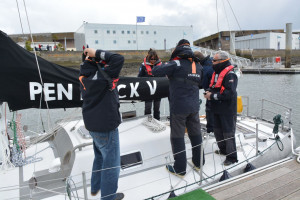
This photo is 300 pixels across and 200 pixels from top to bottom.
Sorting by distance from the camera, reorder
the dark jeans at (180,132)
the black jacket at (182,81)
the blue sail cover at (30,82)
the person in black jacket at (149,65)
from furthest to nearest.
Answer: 1. the person in black jacket at (149,65)
2. the dark jeans at (180,132)
3. the black jacket at (182,81)
4. the blue sail cover at (30,82)

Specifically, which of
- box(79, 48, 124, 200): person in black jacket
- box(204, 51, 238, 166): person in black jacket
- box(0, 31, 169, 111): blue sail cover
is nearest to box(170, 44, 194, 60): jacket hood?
box(204, 51, 238, 166): person in black jacket

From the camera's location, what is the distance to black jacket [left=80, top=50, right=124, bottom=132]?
2.12 meters

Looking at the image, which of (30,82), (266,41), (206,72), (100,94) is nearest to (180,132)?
(100,94)

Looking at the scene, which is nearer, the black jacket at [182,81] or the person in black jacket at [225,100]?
the black jacket at [182,81]

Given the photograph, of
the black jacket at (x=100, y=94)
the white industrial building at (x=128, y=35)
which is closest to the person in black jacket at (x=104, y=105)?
the black jacket at (x=100, y=94)

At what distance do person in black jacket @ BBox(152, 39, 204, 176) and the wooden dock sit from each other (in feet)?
1.97

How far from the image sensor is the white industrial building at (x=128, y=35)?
36.2 m

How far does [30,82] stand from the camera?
2717mm

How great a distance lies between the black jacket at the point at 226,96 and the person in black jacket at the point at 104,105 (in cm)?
162

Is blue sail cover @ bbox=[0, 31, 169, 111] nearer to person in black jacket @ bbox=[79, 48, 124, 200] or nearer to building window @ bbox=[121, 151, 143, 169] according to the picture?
person in black jacket @ bbox=[79, 48, 124, 200]

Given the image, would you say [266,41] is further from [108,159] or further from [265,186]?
[108,159]

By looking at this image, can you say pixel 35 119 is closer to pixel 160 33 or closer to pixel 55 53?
pixel 55 53

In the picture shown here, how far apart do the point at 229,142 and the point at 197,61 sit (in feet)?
4.06

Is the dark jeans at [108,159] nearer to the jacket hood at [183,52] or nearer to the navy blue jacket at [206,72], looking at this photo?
the jacket hood at [183,52]
